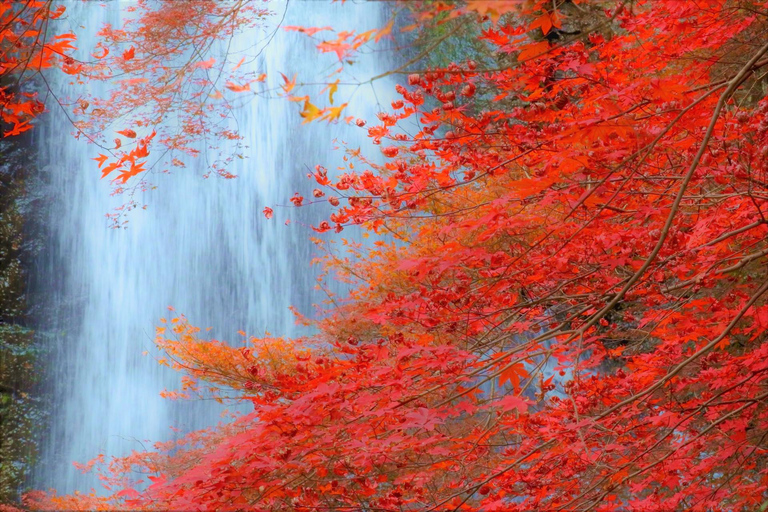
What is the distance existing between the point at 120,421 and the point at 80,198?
16.0 ft

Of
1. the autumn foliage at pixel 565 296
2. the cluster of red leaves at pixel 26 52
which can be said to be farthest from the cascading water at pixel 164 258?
the cluster of red leaves at pixel 26 52

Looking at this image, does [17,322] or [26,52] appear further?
[17,322]

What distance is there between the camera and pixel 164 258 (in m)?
14.5

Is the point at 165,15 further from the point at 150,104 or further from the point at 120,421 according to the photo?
the point at 120,421

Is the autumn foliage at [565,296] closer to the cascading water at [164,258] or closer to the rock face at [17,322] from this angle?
the cascading water at [164,258]

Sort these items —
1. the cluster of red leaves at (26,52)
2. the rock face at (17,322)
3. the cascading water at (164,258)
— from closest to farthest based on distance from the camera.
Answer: the cluster of red leaves at (26,52) → the rock face at (17,322) → the cascading water at (164,258)

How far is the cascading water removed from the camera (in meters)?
13.8

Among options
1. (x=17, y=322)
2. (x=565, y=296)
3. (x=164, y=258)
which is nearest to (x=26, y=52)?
(x=565, y=296)

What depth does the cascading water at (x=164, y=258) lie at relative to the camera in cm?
1378

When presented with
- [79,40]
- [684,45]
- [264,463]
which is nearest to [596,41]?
[684,45]

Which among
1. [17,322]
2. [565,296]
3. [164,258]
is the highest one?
[164,258]

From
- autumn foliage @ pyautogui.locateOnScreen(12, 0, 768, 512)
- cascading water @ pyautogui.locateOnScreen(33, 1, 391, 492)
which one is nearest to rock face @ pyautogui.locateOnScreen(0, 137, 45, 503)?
cascading water @ pyautogui.locateOnScreen(33, 1, 391, 492)

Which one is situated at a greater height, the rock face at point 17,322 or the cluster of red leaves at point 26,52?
the rock face at point 17,322

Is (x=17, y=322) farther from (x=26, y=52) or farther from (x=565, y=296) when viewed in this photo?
(x=565, y=296)
